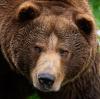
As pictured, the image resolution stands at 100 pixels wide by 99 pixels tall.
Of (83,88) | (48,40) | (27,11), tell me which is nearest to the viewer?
(48,40)

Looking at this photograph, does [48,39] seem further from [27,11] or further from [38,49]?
[27,11]

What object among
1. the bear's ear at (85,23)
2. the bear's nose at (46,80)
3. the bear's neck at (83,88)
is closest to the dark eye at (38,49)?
the bear's nose at (46,80)

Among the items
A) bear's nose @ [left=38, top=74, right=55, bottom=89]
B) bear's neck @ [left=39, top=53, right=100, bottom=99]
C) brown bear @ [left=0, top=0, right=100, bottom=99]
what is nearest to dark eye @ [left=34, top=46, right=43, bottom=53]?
brown bear @ [left=0, top=0, right=100, bottom=99]

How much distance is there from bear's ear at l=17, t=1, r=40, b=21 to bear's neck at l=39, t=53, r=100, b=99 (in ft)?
3.43

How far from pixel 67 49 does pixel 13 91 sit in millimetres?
1293

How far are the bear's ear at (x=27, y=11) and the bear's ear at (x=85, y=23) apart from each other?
491 millimetres

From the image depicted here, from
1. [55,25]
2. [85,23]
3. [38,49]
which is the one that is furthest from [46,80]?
[85,23]

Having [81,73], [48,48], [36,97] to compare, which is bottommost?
[36,97]

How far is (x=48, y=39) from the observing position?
8.31 m

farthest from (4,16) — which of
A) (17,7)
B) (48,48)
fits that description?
(48,48)

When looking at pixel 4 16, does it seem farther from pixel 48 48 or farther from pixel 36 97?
pixel 36 97

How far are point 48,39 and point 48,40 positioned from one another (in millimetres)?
12

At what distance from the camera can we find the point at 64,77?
858cm

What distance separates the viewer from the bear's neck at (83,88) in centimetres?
907
